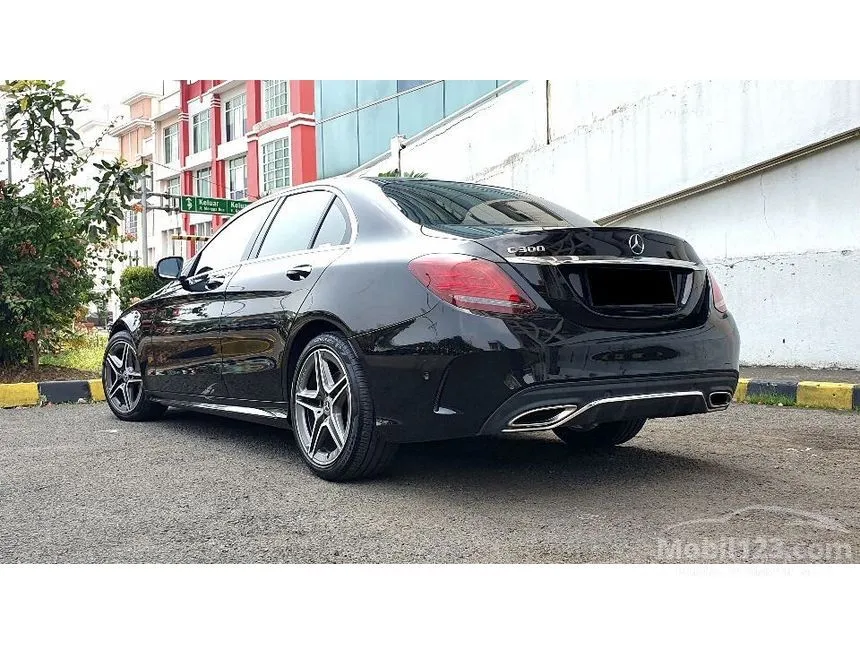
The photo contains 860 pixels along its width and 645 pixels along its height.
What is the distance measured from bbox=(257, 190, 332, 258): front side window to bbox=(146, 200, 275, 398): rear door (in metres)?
0.21

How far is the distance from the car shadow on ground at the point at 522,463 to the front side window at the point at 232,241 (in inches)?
42.0

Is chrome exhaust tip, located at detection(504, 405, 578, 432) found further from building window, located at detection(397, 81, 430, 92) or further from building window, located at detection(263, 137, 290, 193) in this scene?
building window, located at detection(263, 137, 290, 193)

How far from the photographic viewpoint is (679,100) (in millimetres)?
9711

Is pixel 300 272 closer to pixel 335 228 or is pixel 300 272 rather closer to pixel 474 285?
pixel 335 228

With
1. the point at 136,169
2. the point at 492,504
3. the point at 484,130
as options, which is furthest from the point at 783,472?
the point at 484,130

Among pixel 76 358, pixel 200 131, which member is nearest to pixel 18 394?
pixel 76 358

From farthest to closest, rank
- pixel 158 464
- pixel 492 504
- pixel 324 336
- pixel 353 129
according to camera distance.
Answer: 1. pixel 353 129
2. pixel 158 464
3. pixel 324 336
4. pixel 492 504

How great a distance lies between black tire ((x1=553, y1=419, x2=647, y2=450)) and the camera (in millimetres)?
4148

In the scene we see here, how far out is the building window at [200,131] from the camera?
37562mm

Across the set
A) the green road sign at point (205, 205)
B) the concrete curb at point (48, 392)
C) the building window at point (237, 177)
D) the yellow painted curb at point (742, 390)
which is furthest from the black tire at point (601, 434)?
the building window at point (237, 177)

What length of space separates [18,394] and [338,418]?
483 cm

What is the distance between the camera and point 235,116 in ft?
116

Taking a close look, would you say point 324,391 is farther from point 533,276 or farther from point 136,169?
point 136,169
